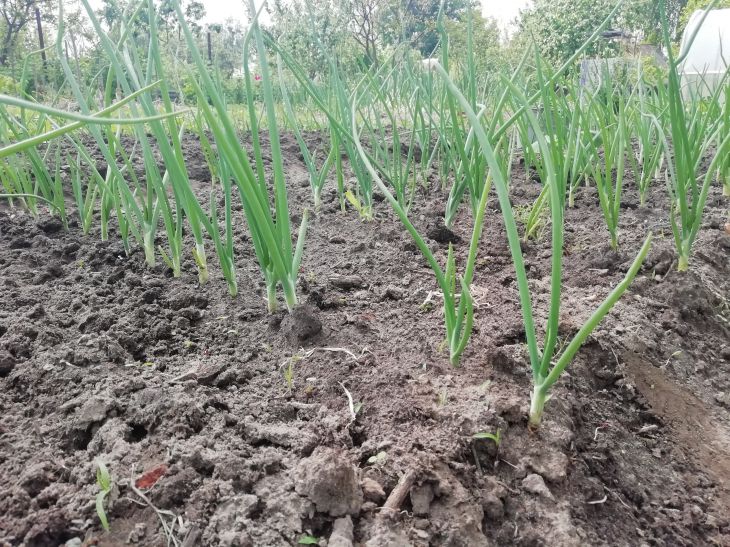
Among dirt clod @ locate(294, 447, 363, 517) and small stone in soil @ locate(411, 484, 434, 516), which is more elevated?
dirt clod @ locate(294, 447, 363, 517)

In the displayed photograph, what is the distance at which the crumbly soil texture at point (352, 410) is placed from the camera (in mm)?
632

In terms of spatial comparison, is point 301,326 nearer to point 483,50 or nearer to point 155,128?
point 155,128

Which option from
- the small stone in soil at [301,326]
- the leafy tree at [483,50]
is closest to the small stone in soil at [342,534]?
the small stone in soil at [301,326]

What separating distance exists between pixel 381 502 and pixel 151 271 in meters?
0.94

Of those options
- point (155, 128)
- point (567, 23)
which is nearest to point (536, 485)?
point (155, 128)

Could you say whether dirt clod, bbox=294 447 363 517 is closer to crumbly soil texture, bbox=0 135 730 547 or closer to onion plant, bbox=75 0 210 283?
crumbly soil texture, bbox=0 135 730 547

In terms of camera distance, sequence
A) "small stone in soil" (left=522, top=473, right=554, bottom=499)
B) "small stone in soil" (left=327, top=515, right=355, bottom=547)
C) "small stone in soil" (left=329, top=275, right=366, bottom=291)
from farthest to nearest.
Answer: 1. "small stone in soil" (left=329, top=275, right=366, bottom=291)
2. "small stone in soil" (left=522, top=473, right=554, bottom=499)
3. "small stone in soil" (left=327, top=515, right=355, bottom=547)

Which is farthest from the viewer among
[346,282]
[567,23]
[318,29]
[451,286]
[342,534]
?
[567,23]

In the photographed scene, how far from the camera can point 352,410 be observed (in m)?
0.80

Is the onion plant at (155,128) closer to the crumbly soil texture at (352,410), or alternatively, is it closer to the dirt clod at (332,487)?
the crumbly soil texture at (352,410)

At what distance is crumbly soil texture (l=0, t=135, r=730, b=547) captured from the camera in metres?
0.63

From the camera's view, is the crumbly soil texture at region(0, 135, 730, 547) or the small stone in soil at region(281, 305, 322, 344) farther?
the small stone in soil at region(281, 305, 322, 344)

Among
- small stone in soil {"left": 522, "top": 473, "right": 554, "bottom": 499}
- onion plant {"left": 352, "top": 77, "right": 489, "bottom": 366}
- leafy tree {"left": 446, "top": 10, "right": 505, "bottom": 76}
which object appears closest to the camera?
small stone in soil {"left": 522, "top": 473, "right": 554, "bottom": 499}

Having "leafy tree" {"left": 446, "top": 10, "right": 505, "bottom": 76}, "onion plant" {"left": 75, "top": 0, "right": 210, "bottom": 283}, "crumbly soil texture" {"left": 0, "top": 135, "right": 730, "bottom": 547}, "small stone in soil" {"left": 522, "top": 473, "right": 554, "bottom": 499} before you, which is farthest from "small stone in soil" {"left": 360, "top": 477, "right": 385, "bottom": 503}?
"leafy tree" {"left": 446, "top": 10, "right": 505, "bottom": 76}
